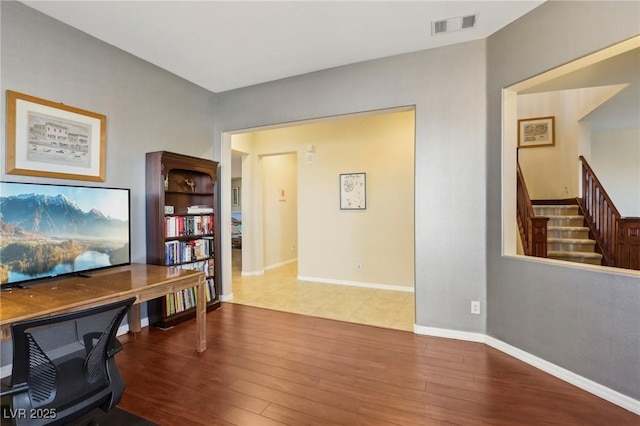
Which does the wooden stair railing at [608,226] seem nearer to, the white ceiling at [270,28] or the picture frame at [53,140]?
the white ceiling at [270,28]

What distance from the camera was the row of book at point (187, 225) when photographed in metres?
3.35

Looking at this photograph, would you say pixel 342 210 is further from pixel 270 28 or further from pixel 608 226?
pixel 608 226

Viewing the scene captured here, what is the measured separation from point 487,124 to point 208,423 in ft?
11.0

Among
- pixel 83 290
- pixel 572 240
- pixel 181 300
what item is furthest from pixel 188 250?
pixel 572 240

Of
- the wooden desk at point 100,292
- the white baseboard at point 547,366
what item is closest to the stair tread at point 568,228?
the white baseboard at point 547,366

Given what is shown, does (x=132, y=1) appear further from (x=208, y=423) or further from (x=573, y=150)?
(x=573, y=150)

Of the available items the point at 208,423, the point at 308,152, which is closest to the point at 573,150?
the point at 308,152

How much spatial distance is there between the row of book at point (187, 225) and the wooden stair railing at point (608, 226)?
5236mm

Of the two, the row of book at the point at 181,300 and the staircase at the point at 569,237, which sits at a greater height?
the staircase at the point at 569,237

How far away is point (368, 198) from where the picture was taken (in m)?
4.96

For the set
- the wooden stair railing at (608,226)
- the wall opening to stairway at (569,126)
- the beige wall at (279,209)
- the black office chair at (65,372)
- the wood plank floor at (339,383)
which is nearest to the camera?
the black office chair at (65,372)

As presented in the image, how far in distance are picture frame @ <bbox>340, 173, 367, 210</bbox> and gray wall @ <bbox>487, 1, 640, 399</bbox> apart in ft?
7.57

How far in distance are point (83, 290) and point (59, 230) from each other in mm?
733

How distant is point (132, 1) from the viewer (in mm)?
2309
